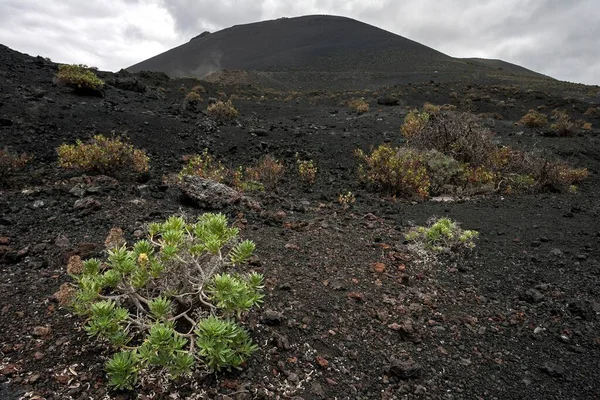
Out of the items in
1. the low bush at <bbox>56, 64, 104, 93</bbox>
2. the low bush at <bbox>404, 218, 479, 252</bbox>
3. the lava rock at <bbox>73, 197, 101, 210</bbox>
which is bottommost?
the lava rock at <bbox>73, 197, 101, 210</bbox>

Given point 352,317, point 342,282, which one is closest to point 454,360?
point 352,317

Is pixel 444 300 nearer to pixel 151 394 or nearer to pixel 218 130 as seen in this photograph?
pixel 151 394

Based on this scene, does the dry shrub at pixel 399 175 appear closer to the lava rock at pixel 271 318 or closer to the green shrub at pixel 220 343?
the lava rock at pixel 271 318

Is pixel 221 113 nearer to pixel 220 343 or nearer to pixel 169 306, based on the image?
pixel 169 306

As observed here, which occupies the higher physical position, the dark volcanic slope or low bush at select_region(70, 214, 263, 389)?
the dark volcanic slope

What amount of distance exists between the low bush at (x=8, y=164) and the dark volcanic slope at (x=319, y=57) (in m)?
40.1

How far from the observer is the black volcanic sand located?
199cm

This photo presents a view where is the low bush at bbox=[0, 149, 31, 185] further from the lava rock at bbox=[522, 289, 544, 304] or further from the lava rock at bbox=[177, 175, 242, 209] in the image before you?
Answer: the lava rock at bbox=[522, 289, 544, 304]

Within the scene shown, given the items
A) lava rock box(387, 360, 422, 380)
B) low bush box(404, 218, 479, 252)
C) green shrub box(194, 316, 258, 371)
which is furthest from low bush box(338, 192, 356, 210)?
green shrub box(194, 316, 258, 371)

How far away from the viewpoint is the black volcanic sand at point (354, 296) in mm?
1987

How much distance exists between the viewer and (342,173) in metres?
7.25

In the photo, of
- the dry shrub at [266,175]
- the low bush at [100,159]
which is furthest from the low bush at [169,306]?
the dry shrub at [266,175]

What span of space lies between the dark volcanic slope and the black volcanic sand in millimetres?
41620

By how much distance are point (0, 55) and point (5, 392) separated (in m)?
13.7
